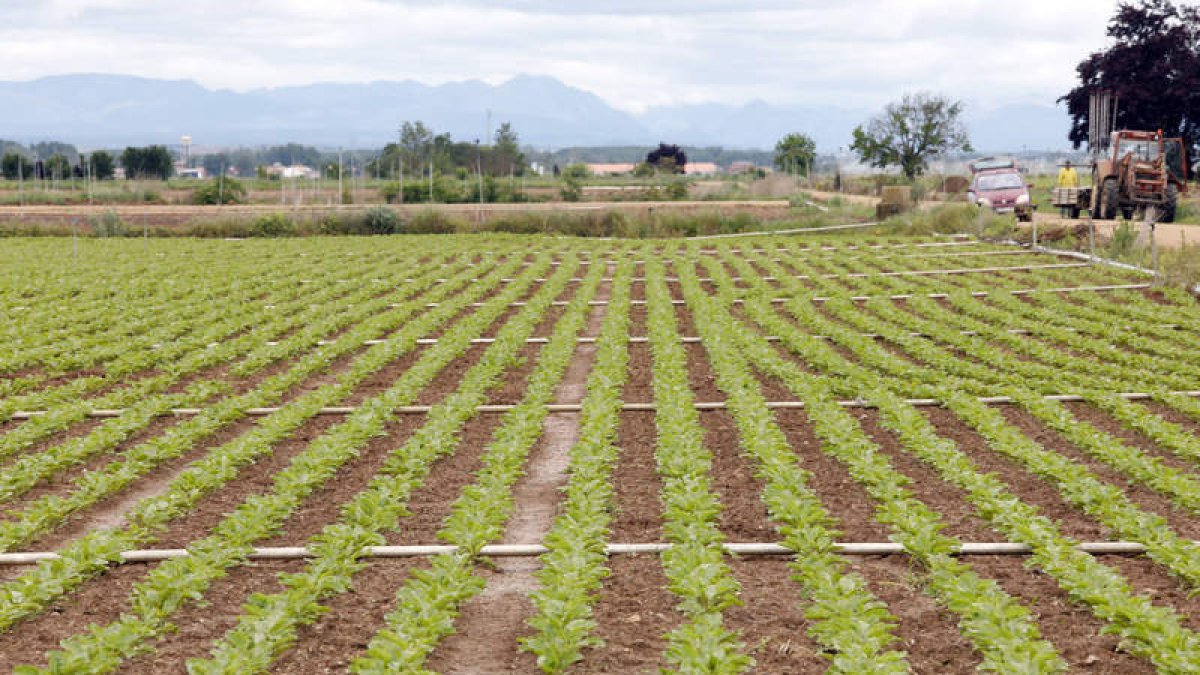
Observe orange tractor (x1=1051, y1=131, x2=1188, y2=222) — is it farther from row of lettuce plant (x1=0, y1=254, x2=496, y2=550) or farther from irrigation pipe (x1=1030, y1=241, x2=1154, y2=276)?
row of lettuce plant (x1=0, y1=254, x2=496, y2=550)

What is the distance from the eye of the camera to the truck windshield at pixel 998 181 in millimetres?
36031

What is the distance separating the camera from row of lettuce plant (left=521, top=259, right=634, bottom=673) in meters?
5.35

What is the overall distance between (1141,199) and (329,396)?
25.8 meters

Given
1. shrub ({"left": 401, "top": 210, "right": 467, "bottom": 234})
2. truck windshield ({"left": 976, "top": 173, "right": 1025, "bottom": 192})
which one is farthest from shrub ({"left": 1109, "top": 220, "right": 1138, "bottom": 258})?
shrub ({"left": 401, "top": 210, "right": 467, "bottom": 234})

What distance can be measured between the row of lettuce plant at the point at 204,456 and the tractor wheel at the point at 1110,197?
2136 cm

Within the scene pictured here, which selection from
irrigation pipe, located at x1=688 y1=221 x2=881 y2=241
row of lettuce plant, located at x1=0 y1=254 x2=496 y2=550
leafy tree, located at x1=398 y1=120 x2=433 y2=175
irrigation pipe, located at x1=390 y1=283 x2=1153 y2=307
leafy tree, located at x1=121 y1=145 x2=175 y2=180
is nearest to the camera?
row of lettuce plant, located at x1=0 y1=254 x2=496 y2=550

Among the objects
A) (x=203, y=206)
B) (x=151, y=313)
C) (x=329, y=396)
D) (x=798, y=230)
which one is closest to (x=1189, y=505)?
(x=329, y=396)

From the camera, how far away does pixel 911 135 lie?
6469 centimetres

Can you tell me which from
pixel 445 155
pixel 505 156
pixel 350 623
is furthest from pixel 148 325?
pixel 445 155

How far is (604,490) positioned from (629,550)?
1.00m

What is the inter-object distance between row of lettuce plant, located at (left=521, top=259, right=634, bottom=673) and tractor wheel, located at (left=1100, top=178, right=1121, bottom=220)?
23276mm

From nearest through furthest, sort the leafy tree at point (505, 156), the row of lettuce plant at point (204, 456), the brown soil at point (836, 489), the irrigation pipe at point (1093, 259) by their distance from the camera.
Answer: the row of lettuce plant at point (204, 456) < the brown soil at point (836, 489) < the irrigation pipe at point (1093, 259) < the leafy tree at point (505, 156)

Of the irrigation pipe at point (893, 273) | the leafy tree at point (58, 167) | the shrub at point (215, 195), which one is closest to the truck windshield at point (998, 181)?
the irrigation pipe at point (893, 273)

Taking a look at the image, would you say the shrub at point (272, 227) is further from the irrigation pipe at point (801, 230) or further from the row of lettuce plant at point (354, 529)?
the row of lettuce plant at point (354, 529)
